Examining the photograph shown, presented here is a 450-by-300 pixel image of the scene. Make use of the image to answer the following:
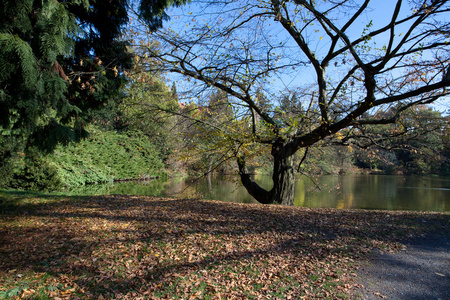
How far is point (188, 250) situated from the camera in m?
3.60

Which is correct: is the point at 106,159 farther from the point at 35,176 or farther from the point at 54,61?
the point at 54,61

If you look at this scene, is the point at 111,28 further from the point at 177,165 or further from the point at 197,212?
the point at 177,165

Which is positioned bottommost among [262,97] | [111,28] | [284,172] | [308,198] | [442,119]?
[308,198]

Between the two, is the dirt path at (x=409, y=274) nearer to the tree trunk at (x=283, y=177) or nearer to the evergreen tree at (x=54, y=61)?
the tree trunk at (x=283, y=177)

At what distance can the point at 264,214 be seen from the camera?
5.38 m

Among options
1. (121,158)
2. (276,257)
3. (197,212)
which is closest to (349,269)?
(276,257)

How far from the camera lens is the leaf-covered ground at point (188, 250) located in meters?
2.78

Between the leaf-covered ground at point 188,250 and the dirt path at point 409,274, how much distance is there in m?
0.16

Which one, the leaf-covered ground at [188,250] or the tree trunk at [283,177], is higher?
the tree trunk at [283,177]

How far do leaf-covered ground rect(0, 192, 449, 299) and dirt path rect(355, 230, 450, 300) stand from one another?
0.54ft

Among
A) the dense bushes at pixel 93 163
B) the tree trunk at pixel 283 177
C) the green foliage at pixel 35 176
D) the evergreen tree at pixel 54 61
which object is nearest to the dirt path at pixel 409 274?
the tree trunk at pixel 283 177

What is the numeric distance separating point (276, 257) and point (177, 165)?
18269 mm

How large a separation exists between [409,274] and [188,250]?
2.53 m

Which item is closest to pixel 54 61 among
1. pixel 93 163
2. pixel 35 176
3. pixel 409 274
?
pixel 409 274
